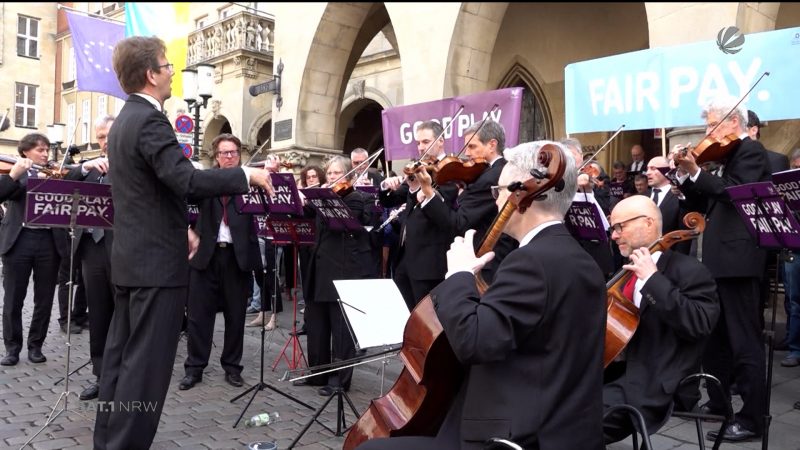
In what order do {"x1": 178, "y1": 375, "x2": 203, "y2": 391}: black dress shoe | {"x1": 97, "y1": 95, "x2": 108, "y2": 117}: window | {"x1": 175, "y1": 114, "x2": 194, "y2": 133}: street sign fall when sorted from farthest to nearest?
{"x1": 97, "y1": 95, "x2": 108, "y2": 117}: window < {"x1": 175, "y1": 114, "x2": 194, "y2": 133}: street sign < {"x1": 178, "y1": 375, "x2": 203, "y2": 391}: black dress shoe

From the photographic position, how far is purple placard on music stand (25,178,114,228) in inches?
174

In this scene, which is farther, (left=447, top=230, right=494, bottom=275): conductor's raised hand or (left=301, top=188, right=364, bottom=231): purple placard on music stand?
(left=301, top=188, right=364, bottom=231): purple placard on music stand

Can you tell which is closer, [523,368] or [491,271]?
[523,368]

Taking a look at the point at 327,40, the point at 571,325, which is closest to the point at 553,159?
the point at 571,325

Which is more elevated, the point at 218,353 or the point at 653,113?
the point at 653,113

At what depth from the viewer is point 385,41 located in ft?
56.6

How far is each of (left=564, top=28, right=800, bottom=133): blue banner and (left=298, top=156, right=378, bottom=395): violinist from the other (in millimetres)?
2511

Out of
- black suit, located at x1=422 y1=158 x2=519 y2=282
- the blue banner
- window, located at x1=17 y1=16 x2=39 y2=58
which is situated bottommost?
black suit, located at x1=422 y1=158 x2=519 y2=282


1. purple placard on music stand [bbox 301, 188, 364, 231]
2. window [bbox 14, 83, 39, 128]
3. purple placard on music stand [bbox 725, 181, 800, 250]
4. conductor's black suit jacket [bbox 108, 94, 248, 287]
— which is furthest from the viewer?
window [bbox 14, 83, 39, 128]

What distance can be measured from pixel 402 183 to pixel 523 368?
3.85 m

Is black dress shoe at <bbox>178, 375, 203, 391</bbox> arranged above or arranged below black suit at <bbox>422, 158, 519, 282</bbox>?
below

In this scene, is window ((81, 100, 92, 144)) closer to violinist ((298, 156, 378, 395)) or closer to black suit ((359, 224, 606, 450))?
violinist ((298, 156, 378, 395))

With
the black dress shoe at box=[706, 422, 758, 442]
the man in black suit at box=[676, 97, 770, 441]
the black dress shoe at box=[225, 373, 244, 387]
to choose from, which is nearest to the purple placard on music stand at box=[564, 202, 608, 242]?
the man in black suit at box=[676, 97, 770, 441]

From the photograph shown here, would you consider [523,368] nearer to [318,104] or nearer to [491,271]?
[491,271]
